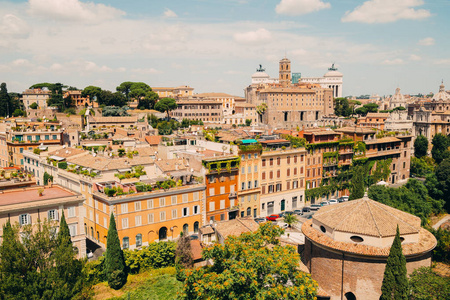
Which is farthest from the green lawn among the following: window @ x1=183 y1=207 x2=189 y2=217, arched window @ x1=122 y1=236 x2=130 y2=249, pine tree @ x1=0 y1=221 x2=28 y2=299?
pine tree @ x1=0 y1=221 x2=28 y2=299

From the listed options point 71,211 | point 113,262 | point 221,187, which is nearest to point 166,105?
point 221,187

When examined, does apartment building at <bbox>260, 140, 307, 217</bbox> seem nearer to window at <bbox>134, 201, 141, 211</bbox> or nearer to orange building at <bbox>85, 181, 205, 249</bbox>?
orange building at <bbox>85, 181, 205, 249</bbox>

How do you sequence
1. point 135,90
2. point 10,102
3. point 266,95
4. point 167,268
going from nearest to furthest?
point 167,268 < point 10,102 < point 135,90 < point 266,95

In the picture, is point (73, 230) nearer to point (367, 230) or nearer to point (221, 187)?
point (221, 187)

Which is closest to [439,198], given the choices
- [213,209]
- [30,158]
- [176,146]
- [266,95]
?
[213,209]

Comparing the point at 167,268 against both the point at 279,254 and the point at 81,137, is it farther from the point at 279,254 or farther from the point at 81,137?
the point at 81,137
